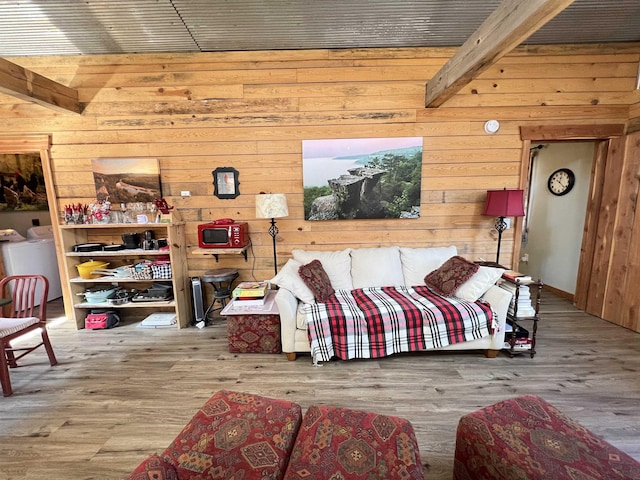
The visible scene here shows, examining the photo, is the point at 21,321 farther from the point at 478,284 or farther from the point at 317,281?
the point at 478,284

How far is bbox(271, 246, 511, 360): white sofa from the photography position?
2.35 meters

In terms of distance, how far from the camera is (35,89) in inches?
101

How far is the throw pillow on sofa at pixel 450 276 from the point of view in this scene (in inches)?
98.9

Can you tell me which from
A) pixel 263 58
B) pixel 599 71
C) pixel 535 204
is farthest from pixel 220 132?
pixel 535 204

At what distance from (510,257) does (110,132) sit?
4.91 m

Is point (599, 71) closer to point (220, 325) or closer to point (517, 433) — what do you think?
point (517, 433)

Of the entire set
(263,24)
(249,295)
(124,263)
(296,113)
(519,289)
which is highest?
(263,24)

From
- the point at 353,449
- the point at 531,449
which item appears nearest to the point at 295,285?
the point at 353,449

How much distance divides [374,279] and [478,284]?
960 millimetres

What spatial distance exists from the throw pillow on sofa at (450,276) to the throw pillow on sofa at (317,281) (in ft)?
3.30

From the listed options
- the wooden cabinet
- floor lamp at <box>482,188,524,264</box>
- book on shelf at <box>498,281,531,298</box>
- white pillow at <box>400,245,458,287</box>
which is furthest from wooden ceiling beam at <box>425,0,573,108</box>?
the wooden cabinet

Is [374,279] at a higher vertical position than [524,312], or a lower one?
higher

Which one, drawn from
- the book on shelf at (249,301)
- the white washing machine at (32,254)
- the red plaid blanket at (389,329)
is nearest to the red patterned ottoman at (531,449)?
the red plaid blanket at (389,329)

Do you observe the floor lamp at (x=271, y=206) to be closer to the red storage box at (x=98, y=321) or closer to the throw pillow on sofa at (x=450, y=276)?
the throw pillow on sofa at (x=450, y=276)
